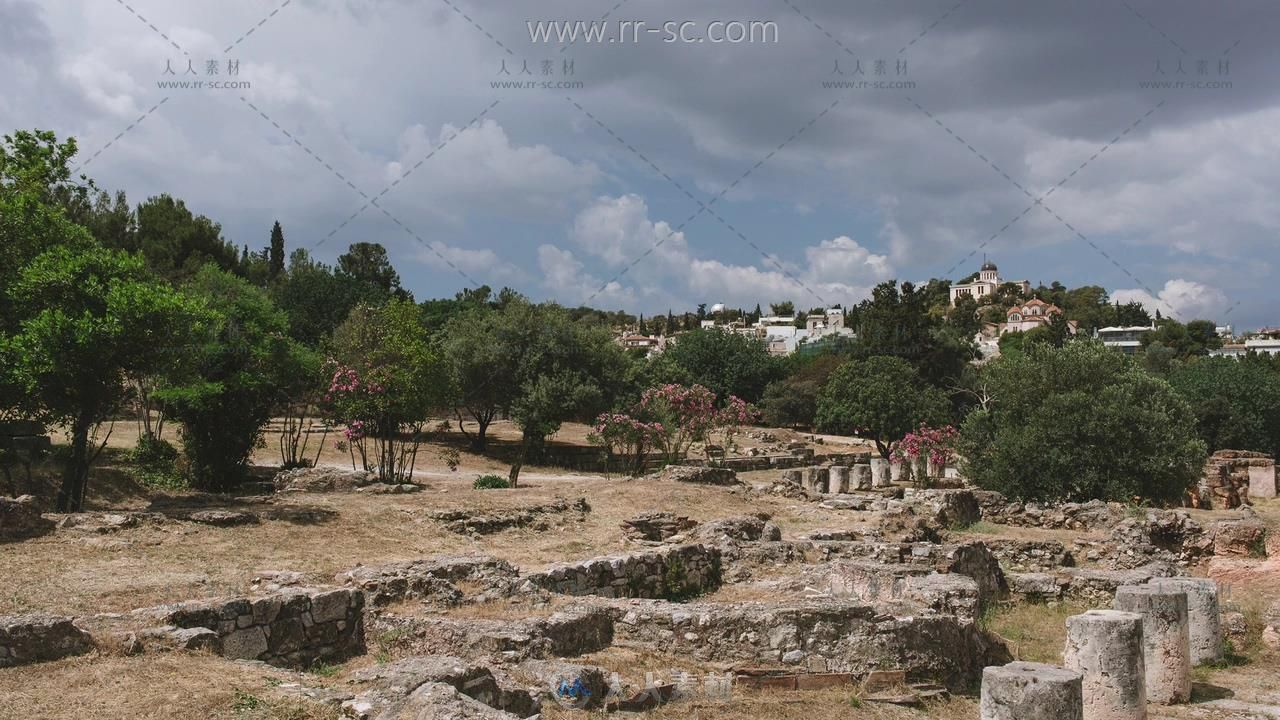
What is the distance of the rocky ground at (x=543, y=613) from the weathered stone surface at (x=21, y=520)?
0.25 feet

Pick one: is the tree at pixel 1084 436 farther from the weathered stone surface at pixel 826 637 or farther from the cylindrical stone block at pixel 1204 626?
the weathered stone surface at pixel 826 637

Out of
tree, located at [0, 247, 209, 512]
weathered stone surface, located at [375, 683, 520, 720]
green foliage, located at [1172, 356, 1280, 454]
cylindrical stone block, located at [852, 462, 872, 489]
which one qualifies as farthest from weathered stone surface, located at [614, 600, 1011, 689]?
green foliage, located at [1172, 356, 1280, 454]

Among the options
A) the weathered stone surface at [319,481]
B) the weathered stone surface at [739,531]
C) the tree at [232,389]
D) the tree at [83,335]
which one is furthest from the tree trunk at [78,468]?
the weathered stone surface at [739,531]

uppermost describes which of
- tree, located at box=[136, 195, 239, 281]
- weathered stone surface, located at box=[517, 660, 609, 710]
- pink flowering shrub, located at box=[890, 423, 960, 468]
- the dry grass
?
tree, located at box=[136, 195, 239, 281]

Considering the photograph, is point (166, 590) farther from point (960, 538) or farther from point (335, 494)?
point (960, 538)

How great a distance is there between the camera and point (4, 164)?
23078 millimetres

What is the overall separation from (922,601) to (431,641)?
225 inches

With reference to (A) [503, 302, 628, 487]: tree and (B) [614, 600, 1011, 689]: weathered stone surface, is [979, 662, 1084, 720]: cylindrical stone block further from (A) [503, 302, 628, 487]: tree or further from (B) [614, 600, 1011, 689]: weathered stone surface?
(A) [503, 302, 628, 487]: tree

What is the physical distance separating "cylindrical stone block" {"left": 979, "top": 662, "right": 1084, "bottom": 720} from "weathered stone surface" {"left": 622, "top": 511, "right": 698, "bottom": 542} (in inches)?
451

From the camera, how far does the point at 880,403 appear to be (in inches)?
1911

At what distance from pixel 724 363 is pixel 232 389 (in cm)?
4892

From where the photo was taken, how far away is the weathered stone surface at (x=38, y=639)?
7.72 metres

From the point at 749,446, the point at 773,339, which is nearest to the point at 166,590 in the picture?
the point at 749,446

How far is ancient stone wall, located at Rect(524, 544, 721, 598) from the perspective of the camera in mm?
13094
